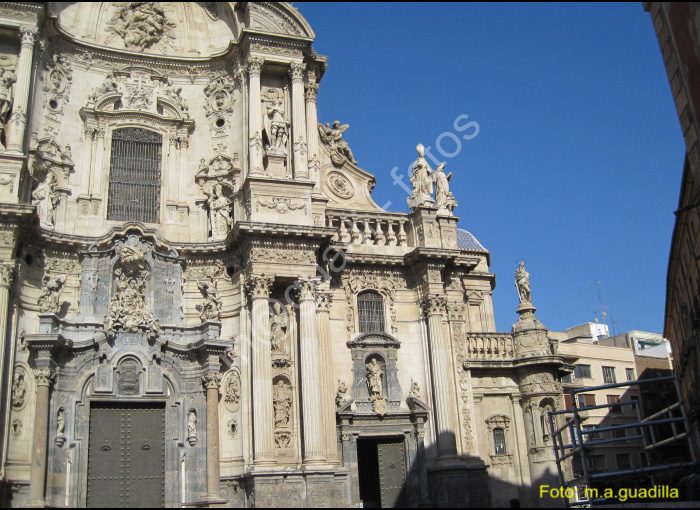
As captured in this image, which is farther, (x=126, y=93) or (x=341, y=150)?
(x=341, y=150)

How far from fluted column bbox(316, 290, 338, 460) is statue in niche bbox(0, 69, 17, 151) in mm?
9763

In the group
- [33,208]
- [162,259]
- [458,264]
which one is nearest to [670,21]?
[458,264]

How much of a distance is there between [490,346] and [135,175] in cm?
1250

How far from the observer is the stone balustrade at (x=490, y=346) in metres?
24.7

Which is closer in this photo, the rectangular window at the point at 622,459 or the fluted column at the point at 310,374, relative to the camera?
the fluted column at the point at 310,374

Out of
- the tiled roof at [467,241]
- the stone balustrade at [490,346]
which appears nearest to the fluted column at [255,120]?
the stone balustrade at [490,346]

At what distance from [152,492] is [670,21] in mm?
16706

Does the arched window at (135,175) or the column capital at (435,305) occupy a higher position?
the arched window at (135,175)

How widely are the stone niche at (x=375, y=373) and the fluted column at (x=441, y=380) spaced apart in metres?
1.13

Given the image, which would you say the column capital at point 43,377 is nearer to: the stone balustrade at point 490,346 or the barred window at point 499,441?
the stone balustrade at point 490,346

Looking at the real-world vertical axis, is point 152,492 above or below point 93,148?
below

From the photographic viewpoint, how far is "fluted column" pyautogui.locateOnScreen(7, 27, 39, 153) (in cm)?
2072

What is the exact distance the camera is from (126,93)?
23.9 metres

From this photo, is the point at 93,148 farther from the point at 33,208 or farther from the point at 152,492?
the point at 152,492
